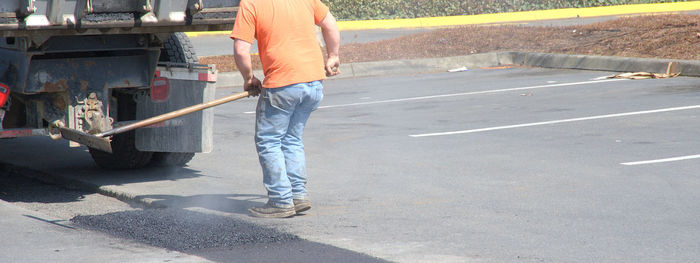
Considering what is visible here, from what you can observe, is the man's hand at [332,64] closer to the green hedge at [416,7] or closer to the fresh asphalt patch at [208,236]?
the fresh asphalt patch at [208,236]

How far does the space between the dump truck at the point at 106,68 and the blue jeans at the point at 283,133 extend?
3.45 ft

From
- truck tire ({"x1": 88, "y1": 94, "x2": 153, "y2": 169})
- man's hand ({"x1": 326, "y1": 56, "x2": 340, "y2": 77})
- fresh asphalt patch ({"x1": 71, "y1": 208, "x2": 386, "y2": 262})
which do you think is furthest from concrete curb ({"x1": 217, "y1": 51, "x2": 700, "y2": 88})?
fresh asphalt patch ({"x1": 71, "y1": 208, "x2": 386, "y2": 262})

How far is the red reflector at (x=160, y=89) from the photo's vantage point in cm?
729

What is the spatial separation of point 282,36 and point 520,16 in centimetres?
1858

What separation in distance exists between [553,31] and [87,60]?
12268 millimetres

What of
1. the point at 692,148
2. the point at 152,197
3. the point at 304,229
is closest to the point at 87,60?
the point at 152,197

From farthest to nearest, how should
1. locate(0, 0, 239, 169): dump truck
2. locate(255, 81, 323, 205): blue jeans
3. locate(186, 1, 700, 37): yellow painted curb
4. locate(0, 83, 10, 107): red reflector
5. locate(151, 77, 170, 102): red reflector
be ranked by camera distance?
locate(186, 1, 700, 37): yellow painted curb
locate(151, 77, 170, 102): red reflector
locate(0, 83, 10, 107): red reflector
locate(0, 0, 239, 169): dump truck
locate(255, 81, 323, 205): blue jeans

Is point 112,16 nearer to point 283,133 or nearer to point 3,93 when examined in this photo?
point 3,93

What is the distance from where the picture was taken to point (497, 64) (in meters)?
16.2

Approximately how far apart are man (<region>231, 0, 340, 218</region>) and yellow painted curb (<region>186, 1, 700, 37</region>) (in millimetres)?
16989

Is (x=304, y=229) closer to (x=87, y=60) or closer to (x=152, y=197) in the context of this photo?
(x=152, y=197)

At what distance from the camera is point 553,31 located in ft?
58.3

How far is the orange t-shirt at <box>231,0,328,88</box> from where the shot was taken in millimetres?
5859

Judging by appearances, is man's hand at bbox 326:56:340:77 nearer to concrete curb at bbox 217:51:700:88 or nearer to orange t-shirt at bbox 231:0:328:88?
orange t-shirt at bbox 231:0:328:88
